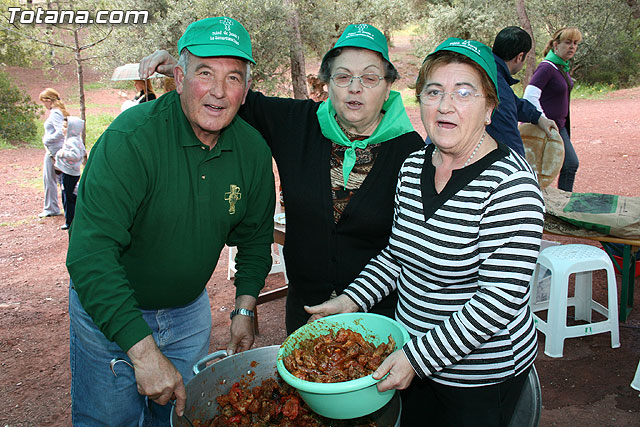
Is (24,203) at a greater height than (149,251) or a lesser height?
lesser

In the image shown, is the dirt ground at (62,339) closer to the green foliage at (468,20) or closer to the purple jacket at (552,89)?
the purple jacket at (552,89)

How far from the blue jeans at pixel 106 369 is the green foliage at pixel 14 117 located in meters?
13.7

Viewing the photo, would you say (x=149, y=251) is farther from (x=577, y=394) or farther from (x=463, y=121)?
(x=577, y=394)

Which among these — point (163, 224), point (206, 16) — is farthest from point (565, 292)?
point (206, 16)

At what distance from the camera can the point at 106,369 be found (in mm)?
1991

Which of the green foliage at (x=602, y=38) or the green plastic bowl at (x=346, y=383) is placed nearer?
the green plastic bowl at (x=346, y=383)

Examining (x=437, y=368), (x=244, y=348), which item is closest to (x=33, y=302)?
(x=244, y=348)

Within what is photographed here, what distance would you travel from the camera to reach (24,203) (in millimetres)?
9164

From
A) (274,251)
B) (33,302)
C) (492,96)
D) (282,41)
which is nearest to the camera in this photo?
(492,96)

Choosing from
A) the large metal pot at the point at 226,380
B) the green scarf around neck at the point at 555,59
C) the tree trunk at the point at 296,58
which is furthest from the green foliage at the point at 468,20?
the large metal pot at the point at 226,380

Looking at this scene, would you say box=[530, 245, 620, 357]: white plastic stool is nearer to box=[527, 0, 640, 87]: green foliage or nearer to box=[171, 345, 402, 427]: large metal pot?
box=[171, 345, 402, 427]: large metal pot

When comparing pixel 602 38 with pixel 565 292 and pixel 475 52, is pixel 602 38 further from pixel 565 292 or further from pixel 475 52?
pixel 475 52

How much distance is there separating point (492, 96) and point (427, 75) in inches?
9.5

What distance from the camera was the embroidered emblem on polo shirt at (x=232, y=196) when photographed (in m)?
2.05
